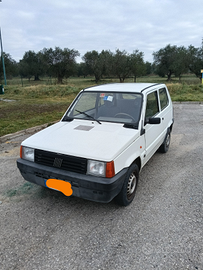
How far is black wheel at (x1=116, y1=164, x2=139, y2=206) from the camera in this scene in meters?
2.98

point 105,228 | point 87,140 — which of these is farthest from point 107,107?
point 105,228

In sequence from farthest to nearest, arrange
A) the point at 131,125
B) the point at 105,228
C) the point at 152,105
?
the point at 152,105, the point at 131,125, the point at 105,228

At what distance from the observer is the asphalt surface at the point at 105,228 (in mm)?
2270

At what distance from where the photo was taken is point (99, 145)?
289 cm

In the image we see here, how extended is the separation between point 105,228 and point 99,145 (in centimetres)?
112

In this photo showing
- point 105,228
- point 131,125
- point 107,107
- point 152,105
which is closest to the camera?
point 105,228

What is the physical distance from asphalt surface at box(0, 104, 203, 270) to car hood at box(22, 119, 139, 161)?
3.20 feet

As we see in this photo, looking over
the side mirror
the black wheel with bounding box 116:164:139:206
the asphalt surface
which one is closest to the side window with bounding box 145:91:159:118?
the side mirror

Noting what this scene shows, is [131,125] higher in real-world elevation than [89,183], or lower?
higher

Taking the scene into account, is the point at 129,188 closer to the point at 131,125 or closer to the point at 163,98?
the point at 131,125

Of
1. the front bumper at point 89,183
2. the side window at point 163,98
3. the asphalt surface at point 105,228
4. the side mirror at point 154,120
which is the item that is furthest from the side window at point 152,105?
the front bumper at point 89,183

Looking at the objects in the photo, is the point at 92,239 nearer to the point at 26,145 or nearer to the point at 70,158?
the point at 70,158

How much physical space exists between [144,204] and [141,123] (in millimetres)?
1316

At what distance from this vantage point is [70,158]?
276cm
